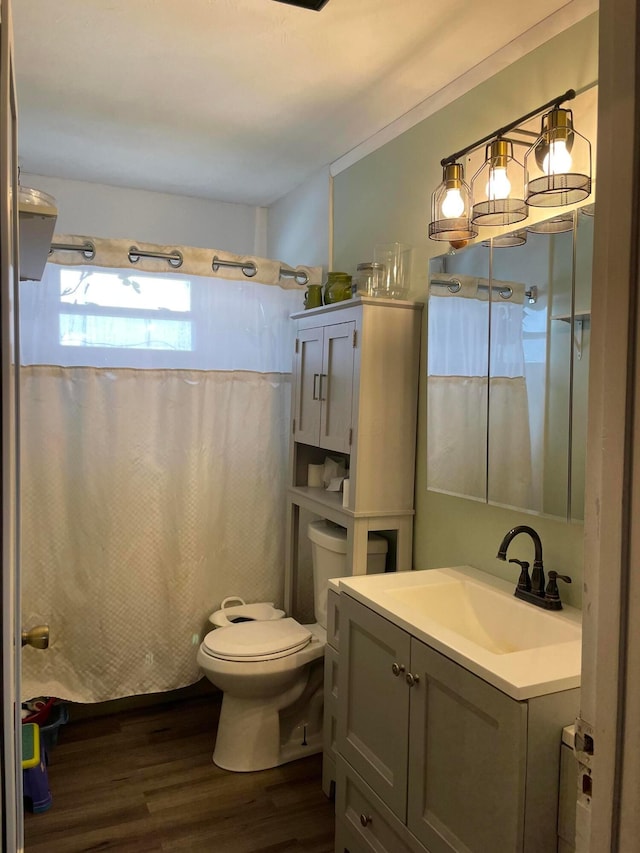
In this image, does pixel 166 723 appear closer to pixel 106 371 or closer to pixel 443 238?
pixel 106 371

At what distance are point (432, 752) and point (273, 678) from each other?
0.99 metres

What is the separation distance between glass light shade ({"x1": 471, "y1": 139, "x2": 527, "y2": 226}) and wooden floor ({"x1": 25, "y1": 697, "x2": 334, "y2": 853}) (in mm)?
2018

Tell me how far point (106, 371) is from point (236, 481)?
0.75m

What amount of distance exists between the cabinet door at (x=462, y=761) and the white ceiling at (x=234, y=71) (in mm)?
1716

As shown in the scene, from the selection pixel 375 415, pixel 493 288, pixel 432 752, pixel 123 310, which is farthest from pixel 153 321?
pixel 432 752

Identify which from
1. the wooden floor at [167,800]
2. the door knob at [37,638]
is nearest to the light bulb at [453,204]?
the door knob at [37,638]

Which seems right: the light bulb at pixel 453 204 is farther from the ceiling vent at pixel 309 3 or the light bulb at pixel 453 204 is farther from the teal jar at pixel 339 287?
Answer: the teal jar at pixel 339 287

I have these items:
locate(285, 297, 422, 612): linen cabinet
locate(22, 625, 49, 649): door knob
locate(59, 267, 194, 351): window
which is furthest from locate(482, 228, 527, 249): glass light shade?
locate(22, 625, 49, 649): door knob

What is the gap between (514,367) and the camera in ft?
6.26

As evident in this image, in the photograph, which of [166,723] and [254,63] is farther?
[166,723]

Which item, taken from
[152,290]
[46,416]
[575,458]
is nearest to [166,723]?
[46,416]

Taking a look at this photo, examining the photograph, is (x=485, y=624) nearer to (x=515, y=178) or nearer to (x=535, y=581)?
(x=535, y=581)

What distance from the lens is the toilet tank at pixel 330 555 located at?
2.47 metres

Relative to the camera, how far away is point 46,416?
2682 mm
